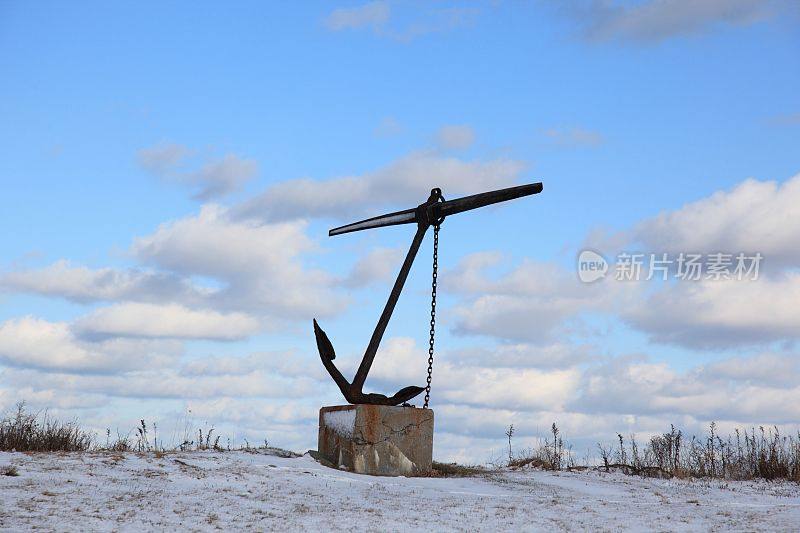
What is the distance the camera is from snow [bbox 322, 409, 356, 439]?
9.62 meters

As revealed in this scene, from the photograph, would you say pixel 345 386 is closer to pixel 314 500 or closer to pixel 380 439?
pixel 380 439

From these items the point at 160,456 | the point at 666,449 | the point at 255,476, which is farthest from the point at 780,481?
the point at 160,456

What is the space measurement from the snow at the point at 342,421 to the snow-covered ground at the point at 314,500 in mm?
457

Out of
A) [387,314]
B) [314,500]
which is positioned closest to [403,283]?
[387,314]

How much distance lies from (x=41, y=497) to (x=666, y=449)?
8.19 metres

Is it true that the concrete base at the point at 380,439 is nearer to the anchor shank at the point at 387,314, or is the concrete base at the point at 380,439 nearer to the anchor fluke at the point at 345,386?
the anchor fluke at the point at 345,386

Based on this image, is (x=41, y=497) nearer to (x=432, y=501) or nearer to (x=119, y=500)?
(x=119, y=500)

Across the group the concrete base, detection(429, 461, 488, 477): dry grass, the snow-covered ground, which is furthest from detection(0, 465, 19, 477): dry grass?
detection(429, 461, 488, 477): dry grass

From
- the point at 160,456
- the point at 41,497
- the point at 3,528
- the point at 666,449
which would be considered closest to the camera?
the point at 3,528

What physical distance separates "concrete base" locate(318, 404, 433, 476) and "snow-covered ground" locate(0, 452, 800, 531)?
341mm

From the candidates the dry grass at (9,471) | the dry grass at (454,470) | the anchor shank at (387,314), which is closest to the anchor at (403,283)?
the anchor shank at (387,314)

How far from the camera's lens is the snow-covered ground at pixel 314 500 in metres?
6.29

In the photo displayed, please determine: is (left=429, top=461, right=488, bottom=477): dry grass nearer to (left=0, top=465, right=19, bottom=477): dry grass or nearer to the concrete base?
the concrete base

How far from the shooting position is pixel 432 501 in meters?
7.68
